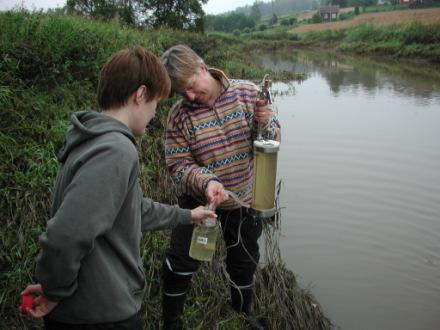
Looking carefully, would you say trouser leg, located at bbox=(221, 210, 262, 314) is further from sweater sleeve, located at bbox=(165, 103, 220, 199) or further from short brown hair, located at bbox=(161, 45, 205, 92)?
short brown hair, located at bbox=(161, 45, 205, 92)

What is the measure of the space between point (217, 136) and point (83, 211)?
1399 millimetres

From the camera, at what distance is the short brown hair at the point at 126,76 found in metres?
1.63

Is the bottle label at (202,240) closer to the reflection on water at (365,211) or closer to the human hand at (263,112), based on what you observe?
the human hand at (263,112)

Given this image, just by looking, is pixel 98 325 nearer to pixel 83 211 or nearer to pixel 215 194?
pixel 83 211

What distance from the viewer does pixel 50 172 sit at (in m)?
3.58

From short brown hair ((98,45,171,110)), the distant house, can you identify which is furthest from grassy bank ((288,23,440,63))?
the distant house

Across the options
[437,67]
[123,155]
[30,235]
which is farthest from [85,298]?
[437,67]

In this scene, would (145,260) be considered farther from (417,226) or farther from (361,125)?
(361,125)

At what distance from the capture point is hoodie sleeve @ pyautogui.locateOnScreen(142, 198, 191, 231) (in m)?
1.97

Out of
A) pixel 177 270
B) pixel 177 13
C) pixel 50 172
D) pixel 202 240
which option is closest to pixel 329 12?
pixel 177 13

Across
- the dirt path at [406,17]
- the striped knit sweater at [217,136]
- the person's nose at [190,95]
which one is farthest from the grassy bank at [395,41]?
the person's nose at [190,95]

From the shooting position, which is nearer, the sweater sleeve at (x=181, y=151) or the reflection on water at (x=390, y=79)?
the sweater sleeve at (x=181, y=151)

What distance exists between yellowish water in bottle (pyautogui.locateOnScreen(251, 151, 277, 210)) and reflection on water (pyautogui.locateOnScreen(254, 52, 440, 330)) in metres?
2.07

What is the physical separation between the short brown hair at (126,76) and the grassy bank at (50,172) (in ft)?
6.14
